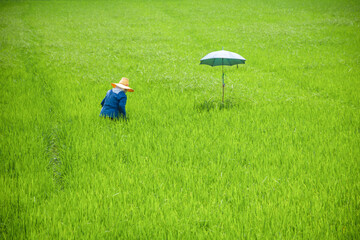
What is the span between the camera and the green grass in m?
2.39

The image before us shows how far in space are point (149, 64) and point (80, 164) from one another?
266 inches

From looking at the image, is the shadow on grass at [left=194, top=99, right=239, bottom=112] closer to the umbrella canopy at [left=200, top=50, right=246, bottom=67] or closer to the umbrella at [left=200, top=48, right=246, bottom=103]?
the umbrella at [left=200, top=48, right=246, bottom=103]

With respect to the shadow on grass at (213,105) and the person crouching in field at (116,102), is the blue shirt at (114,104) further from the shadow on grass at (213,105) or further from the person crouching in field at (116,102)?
the shadow on grass at (213,105)

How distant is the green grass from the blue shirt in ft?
0.58

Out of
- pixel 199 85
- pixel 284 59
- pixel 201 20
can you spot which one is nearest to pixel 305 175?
pixel 199 85

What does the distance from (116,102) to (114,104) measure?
54 millimetres

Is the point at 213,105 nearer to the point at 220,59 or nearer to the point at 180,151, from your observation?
the point at 220,59

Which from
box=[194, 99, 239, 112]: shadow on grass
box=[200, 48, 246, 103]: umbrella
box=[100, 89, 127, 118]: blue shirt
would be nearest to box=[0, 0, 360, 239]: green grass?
box=[194, 99, 239, 112]: shadow on grass

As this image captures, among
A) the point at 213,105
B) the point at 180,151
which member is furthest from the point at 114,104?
the point at 213,105

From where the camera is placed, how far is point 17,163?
10.7 feet

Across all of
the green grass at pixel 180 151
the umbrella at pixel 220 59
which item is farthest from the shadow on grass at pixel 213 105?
the umbrella at pixel 220 59

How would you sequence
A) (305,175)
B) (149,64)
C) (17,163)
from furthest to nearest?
(149,64) < (17,163) < (305,175)

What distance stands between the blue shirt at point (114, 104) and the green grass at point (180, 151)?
0.18m

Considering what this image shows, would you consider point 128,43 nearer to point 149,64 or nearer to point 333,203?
point 149,64
